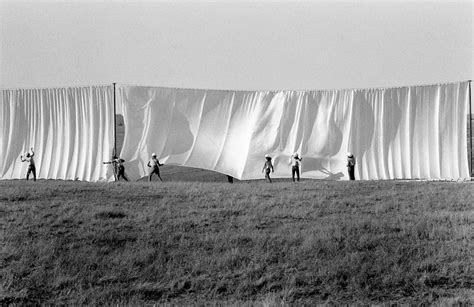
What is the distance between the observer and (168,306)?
24.2 ft

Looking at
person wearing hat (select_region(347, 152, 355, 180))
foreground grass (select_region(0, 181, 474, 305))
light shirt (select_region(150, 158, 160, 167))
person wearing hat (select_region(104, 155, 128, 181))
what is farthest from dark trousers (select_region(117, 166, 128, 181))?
person wearing hat (select_region(347, 152, 355, 180))

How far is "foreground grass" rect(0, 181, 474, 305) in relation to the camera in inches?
313

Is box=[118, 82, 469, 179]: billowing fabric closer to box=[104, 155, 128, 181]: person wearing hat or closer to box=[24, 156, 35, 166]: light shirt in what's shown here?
box=[104, 155, 128, 181]: person wearing hat

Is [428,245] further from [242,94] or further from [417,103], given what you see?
[242,94]

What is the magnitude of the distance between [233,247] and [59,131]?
1000 cm

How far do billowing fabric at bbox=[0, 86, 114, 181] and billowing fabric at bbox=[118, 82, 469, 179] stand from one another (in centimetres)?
74

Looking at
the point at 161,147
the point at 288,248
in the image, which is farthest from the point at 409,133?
the point at 288,248

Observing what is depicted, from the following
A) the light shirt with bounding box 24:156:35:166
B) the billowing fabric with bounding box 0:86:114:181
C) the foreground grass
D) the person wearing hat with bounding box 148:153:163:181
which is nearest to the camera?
the foreground grass

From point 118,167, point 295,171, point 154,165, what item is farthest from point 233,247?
point 118,167

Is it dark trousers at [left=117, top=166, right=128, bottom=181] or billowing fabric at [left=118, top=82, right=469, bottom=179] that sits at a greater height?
billowing fabric at [left=118, top=82, right=469, bottom=179]

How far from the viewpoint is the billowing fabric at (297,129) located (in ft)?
55.3

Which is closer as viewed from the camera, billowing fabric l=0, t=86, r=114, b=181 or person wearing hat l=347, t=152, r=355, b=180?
person wearing hat l=347, t=152, r=355, b=180

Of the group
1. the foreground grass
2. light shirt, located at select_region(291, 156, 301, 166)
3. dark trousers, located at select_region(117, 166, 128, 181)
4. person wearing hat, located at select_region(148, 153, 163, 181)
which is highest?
light shirt, located at select_region(291, 156, 301, 166)

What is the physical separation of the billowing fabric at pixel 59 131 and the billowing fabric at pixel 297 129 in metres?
0.74
